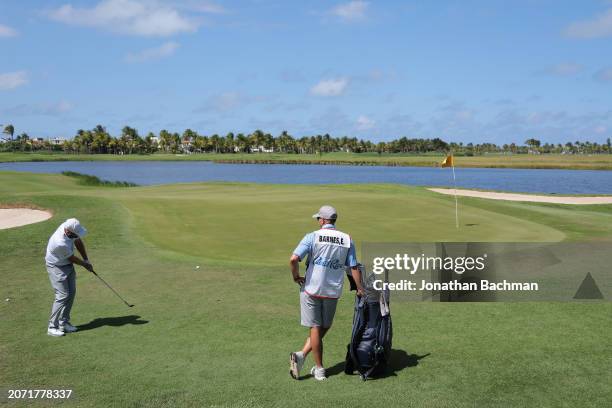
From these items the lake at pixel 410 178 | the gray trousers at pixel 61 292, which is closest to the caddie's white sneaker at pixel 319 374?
the gray trousers at pixel 61 292

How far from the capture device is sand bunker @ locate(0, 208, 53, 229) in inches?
925

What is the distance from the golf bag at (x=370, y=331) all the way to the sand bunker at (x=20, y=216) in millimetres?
19578

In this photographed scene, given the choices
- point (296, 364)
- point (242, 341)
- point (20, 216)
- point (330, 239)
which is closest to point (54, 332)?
point (242, 341)

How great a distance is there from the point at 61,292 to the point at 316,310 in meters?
4.89

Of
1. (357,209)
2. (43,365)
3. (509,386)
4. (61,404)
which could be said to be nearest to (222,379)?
(61,404)

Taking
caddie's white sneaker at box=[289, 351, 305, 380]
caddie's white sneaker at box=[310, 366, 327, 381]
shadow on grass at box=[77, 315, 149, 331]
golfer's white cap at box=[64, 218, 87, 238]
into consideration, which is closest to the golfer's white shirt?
golfer's white cap at box=[64, 218, 87, 238]

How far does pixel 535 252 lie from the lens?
15984mm

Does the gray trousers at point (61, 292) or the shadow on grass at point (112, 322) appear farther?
the shadow on grass at point (112, 322)

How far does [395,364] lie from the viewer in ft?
26.4

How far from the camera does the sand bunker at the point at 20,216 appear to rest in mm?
23500

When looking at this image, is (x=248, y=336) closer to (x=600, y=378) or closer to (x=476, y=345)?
(x=476, y=345)

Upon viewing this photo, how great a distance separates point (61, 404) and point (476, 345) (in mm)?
5995

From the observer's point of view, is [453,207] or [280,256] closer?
[280,256]

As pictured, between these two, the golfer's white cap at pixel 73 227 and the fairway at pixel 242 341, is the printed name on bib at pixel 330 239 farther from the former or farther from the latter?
the golfer's white cap at pixel 73 227
